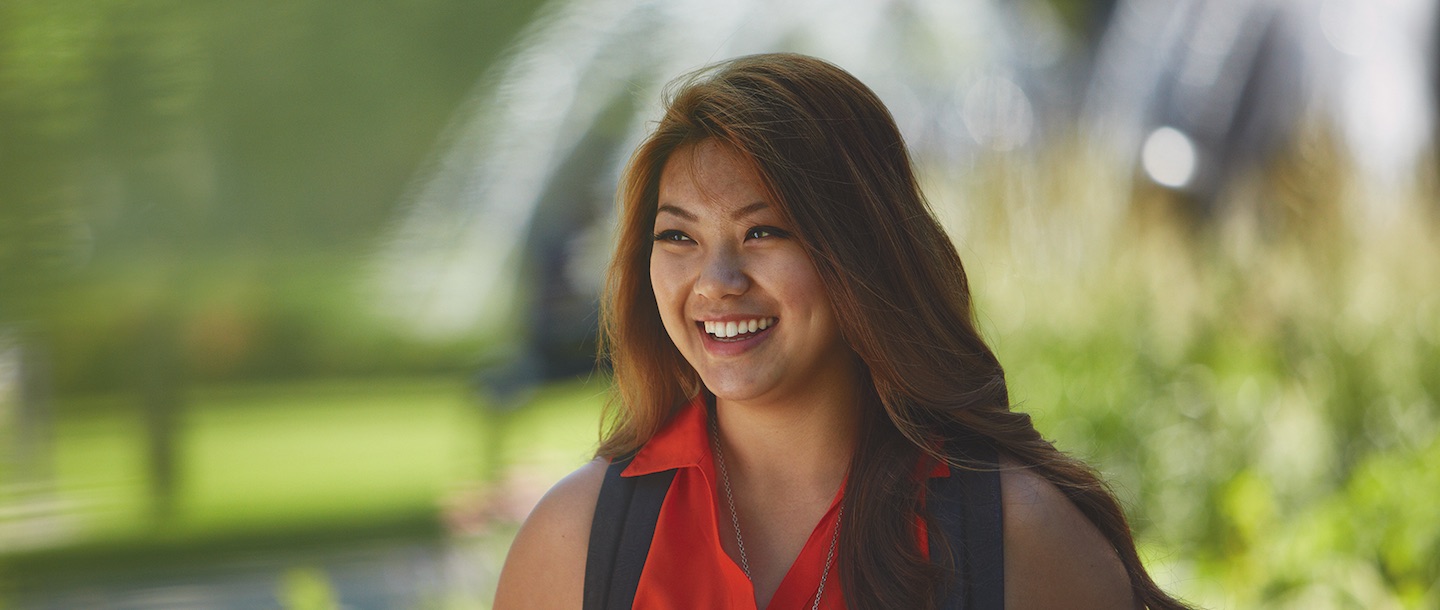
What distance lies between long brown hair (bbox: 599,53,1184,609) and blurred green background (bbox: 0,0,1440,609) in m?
1.67

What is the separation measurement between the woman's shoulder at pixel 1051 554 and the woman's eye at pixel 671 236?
1.69 ft

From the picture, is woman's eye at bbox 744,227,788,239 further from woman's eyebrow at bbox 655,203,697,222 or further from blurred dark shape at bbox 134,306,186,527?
blurred dark shape at bbox 134,306,186,527

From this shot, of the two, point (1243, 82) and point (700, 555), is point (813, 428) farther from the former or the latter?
point (1243, 82)

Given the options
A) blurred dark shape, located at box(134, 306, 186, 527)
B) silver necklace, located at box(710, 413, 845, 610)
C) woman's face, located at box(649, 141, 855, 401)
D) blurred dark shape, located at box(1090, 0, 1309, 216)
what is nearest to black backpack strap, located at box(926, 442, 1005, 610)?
silver necklace, located at box(710, 413, 845, 610)

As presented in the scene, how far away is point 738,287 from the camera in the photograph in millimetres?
1511

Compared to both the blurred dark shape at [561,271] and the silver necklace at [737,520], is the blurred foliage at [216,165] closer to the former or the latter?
the blurred dark shape at [561,271]

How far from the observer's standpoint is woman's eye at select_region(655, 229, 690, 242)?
1.60 meters

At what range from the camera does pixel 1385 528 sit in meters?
3.42

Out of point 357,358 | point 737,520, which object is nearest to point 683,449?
point 737,520

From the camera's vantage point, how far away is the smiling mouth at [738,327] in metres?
1.53

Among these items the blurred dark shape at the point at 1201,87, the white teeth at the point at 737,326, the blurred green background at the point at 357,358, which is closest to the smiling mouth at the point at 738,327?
the white teeth at the point at 737,326

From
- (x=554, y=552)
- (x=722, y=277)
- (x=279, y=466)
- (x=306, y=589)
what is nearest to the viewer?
(x=722, y=277)

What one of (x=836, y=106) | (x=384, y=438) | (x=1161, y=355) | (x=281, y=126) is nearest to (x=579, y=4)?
(x=281, y=126)

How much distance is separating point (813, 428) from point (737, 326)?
215 millimetres
